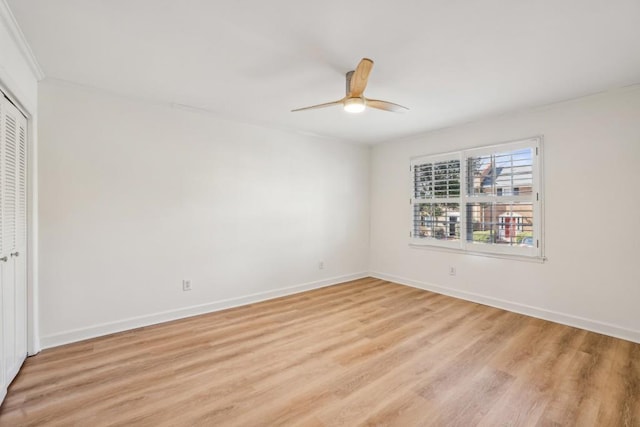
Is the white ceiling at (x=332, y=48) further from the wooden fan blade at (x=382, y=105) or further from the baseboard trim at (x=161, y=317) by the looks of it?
the baseboard trim at (x=161, y=317)

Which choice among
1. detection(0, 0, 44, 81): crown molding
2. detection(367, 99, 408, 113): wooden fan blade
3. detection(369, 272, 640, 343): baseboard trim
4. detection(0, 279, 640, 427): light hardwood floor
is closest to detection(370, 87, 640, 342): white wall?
detection(369, 272, 640, 343): baseboard trim

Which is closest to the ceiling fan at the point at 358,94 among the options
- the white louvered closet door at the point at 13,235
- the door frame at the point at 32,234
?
the white louvered closet door at the point at 13,235

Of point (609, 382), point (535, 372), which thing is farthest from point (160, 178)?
point (609, 382)

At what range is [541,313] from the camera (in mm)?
3352

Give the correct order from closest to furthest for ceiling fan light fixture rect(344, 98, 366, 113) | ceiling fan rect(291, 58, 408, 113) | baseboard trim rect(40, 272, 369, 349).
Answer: ceiling fan rect(291, 58, 408, 113), ceiling fan light fixture rect(344, 98, 366, 113), baseboard trim rect(40, 272, 369, 349)

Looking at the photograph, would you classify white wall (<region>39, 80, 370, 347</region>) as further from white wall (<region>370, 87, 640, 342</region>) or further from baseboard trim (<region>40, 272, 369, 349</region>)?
white wall (<region>370, 87, 640, 342</region>)

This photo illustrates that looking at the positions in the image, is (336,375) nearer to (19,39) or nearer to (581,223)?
(581,223)

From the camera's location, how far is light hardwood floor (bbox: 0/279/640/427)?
179cm

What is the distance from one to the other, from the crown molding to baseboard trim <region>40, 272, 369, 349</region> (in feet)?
7.56

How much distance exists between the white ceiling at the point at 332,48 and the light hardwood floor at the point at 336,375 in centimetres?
243

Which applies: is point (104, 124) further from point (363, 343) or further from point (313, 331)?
point (363, 343)

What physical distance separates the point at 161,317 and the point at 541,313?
4.29 metres

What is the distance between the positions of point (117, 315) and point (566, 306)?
4.76 m

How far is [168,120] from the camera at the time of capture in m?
3.24
